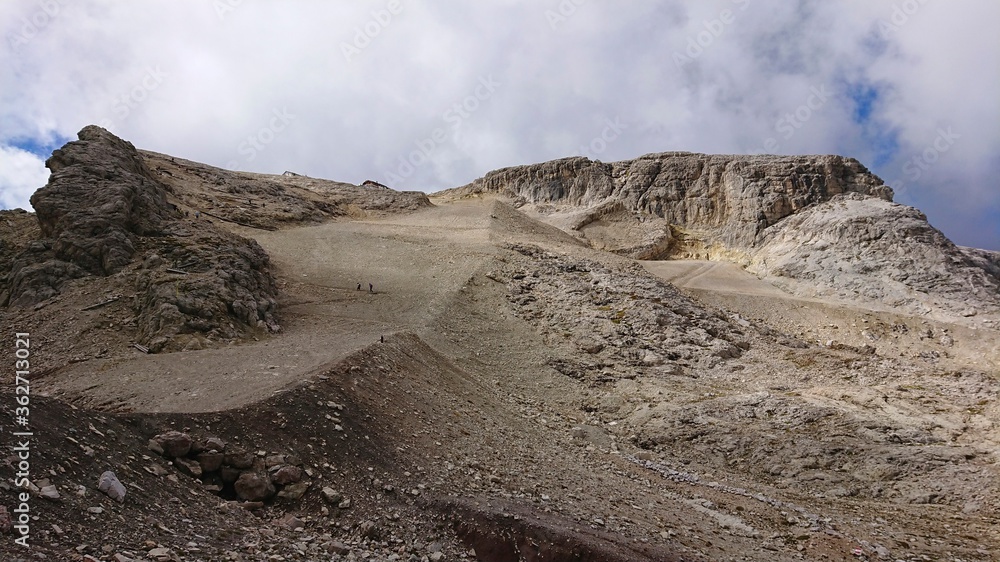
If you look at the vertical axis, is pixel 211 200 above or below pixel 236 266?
above

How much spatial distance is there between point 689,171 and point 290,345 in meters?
41.8

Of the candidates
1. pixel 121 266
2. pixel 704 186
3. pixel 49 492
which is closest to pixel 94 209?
pixel 121 266

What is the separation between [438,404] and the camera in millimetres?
10836

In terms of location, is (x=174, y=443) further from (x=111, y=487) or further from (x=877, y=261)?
(x=877, y=261)

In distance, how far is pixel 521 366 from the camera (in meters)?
16.1

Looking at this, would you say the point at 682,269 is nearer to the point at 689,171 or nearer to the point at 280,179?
the point at 689,171

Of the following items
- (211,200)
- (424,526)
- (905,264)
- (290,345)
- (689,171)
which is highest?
(689,171)

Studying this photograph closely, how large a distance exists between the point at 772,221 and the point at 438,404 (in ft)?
127

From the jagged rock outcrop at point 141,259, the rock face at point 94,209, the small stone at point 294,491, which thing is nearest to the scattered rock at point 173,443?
the small stone at point 294,491

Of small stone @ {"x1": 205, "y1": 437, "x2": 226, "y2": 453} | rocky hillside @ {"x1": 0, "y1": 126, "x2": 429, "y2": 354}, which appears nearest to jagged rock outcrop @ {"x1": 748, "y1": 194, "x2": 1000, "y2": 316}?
rocky hillside @ {"x1": 0, "y1": 126, "x2": 429, "y2": 354}

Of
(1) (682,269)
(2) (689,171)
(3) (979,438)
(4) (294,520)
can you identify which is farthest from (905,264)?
(4) (294,520)

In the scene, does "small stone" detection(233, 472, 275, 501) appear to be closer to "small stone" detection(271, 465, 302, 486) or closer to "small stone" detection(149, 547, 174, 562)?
"small stone" detection(271, 465, 302, 486)

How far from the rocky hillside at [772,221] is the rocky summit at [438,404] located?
6.73 feet

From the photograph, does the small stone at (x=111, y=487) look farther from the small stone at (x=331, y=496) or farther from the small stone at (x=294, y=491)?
the small stone at (x=331, y=496)
